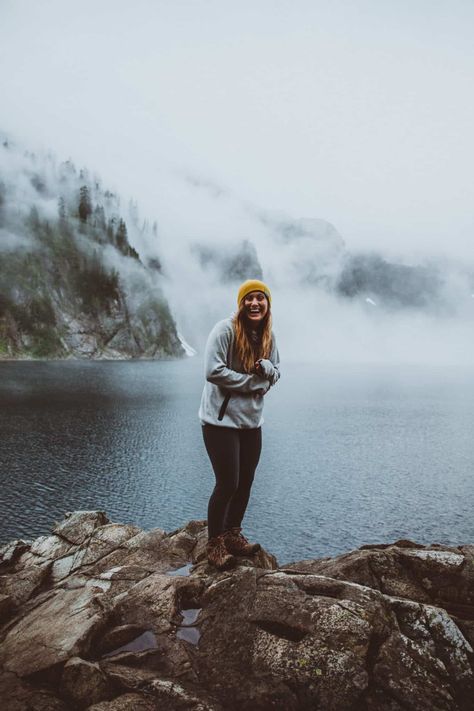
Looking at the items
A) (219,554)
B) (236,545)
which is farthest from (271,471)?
(219,554)

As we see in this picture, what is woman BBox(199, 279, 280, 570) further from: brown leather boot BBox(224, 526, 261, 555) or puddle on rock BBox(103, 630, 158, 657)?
puddle on rock BBox(103, 630, 158, 657)

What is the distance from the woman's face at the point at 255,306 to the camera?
6.75 meters

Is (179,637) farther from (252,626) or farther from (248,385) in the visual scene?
(248,385)

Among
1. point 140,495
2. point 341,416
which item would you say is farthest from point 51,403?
point 341,416

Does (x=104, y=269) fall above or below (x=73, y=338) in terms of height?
above

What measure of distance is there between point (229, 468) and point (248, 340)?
6.70 ft

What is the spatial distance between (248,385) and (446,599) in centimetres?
492

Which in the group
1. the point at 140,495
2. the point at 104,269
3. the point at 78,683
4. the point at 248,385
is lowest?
the point at 140,495

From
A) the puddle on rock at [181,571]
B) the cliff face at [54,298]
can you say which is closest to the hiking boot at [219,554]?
the puddle on rock at [181,571]

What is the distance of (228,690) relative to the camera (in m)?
5.03

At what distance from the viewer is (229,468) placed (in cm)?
677

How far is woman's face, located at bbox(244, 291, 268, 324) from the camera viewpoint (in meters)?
6.75

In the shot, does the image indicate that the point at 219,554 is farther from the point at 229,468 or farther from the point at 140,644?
the point at 140,644

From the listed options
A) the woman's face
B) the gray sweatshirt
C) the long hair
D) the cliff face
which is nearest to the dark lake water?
the gray sweatshirt
